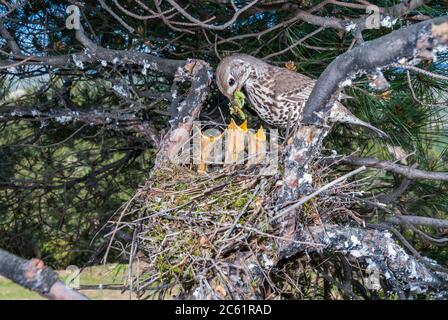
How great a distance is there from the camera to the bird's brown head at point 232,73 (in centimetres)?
353

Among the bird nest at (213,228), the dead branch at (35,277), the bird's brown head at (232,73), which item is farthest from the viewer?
the bird's brown head at (232,73)

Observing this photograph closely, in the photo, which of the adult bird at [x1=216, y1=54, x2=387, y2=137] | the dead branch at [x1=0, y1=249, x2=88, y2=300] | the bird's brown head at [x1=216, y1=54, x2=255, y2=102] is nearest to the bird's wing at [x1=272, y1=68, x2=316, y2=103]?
the adult bird at [x1=216, y1=54, x2=387, y2=137]

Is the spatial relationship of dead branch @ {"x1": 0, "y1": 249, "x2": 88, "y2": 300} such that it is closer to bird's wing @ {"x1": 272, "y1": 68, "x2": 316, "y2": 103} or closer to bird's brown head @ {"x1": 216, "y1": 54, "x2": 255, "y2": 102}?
bird's brown head @ {"x1": 216, "y1": 54, "x2": 255, "y2": 102}

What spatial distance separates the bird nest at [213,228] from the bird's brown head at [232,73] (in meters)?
0.71

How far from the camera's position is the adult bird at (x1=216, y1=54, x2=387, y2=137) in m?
3.56

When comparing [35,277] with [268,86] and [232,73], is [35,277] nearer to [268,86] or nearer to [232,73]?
[232,73]

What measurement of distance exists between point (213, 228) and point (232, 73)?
4.11ft

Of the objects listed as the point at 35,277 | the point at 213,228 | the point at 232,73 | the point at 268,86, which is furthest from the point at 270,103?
the point at 35,277

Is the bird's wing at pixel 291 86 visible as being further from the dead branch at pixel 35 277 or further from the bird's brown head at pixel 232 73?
the dead branch at pixel 35 277

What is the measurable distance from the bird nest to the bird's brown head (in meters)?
0.71

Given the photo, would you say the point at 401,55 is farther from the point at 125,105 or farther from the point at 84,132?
the point at 84,132

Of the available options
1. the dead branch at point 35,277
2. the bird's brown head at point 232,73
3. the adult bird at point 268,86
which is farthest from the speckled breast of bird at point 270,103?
the dead branch at point 35,277

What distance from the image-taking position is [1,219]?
18.4 feet

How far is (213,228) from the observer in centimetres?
249
